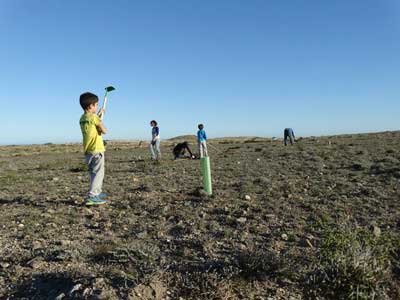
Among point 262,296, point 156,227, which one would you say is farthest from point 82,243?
point 262,296

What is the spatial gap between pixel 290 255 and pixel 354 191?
396cm

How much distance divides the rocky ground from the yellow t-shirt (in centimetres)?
114

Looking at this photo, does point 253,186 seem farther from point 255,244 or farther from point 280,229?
point 255,244

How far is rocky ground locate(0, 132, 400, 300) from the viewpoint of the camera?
12.6 ft

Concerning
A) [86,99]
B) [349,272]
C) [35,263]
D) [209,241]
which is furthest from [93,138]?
[349,272]

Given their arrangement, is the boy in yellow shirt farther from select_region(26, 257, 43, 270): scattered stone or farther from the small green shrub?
the small green shrub

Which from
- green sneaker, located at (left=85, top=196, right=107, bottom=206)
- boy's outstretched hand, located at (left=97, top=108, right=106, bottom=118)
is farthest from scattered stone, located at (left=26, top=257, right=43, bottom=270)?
boy's outstretched hand, located at (left=97, top=108, right=106, bottom=118)

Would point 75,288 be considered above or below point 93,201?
below

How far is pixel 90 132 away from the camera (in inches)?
278

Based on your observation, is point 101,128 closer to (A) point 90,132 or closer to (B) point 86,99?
(A) point 90,132

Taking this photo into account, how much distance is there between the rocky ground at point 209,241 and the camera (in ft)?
12.6

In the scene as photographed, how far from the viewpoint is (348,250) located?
12.9ft

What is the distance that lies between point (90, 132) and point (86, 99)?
2.05 ft

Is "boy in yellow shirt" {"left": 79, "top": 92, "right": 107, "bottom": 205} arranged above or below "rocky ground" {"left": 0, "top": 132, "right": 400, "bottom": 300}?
above
